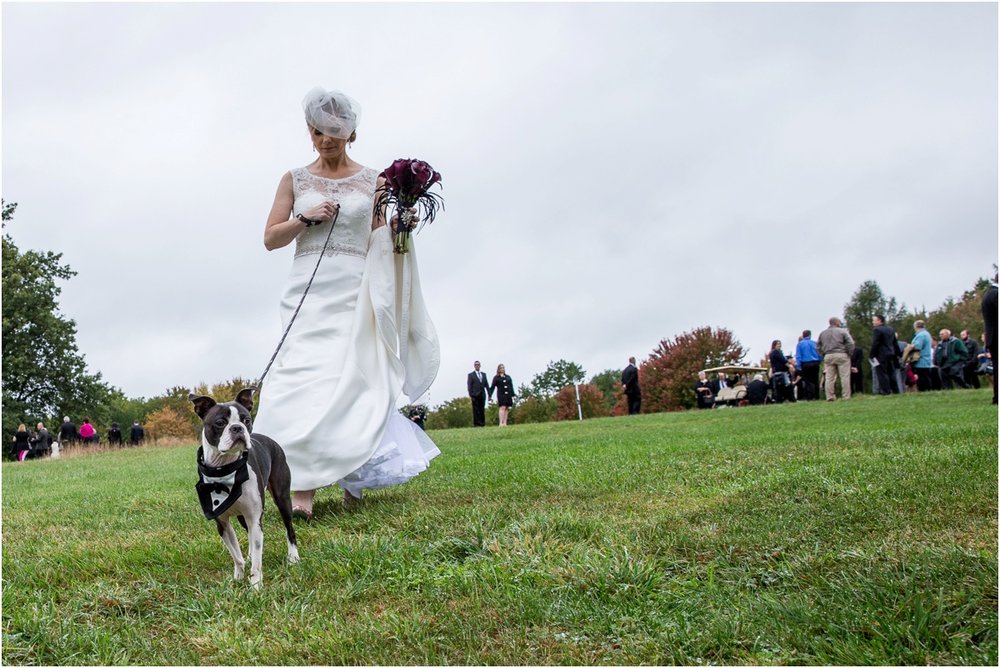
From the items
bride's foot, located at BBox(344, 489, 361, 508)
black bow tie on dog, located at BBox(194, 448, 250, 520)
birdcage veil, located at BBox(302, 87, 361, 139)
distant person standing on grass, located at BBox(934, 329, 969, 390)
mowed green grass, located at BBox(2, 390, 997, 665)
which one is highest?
birdcage veil, located at BBox(302, 87, 361, 139)

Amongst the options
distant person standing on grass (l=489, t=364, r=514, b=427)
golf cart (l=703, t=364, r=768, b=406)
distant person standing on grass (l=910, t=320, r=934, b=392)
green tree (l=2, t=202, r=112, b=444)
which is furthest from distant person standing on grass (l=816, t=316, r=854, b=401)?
green tree (l=2, t=202, r=112, b=444)

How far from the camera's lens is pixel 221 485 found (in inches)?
154

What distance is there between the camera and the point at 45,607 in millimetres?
Result: 3678

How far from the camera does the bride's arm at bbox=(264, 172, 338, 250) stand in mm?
6012

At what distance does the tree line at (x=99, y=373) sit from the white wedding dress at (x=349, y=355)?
2247 cm

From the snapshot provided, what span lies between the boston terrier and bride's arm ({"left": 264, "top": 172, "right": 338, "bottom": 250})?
2108 mm

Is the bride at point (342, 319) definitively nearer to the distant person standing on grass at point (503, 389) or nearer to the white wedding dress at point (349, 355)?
the white wedding dress at point (349, 355)

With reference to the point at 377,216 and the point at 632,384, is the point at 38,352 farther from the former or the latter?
the point at 377,216

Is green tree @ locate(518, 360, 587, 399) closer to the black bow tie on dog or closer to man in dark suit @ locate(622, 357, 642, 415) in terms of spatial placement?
man in dark suit @ locate(622, 357, 642, 415)

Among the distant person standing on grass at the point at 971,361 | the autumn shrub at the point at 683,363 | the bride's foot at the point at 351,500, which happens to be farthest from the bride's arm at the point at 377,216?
the autumn shrub at the point at 683,363

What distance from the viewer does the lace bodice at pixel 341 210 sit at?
20.6 feet

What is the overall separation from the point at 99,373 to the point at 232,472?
48.9 meters

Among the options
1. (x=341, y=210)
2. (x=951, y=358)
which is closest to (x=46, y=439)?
(x=341, y=210)

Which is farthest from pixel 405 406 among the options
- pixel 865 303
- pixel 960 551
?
pixel 865 303
